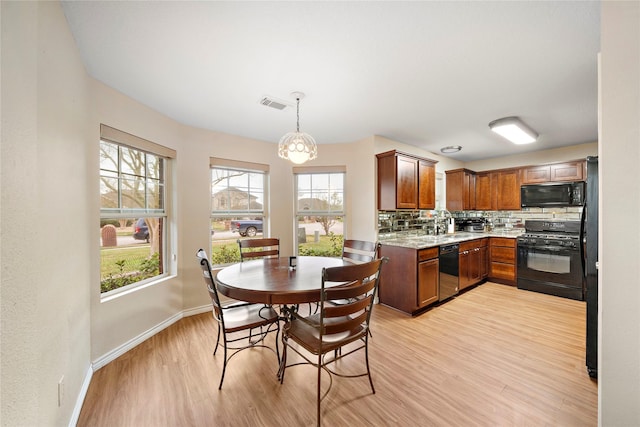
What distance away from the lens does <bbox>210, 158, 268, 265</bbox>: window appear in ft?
11.3

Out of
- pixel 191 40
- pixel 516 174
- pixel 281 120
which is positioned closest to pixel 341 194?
pixel 281 120

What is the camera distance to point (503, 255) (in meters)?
4.36

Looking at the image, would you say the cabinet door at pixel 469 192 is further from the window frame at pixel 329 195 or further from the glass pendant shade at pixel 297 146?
the glass pendant shade at pixel 297 146

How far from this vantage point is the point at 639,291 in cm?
109

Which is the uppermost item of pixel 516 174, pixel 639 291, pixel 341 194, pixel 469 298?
pixel 516 174

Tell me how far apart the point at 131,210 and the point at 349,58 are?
2538 mm

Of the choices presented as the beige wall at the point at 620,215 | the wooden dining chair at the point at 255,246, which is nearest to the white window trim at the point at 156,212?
the wooden dining chair at the point at 255,246

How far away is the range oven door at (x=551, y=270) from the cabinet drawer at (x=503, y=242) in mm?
156

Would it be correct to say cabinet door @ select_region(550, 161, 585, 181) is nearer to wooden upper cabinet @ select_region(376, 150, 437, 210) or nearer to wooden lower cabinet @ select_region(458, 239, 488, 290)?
wooden lower cabinet @ select_region(458, 239, 488, 290)

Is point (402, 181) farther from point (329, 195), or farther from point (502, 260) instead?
point (502, 260)

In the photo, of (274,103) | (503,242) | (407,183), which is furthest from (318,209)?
(503,242)

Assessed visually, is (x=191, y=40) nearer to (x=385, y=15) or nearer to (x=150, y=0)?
(x=150, y=0)

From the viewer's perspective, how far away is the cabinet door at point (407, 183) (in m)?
3.46

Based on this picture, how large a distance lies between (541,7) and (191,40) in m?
2.09
